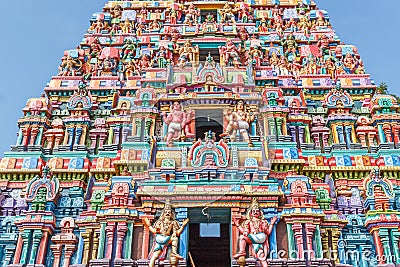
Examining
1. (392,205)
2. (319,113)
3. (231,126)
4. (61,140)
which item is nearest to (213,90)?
(231,126)

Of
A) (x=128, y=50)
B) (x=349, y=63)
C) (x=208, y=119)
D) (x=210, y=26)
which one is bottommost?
(x=208, y=119)

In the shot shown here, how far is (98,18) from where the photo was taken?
70.7 feet

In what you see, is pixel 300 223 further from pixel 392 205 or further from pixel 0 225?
pixel 0 225

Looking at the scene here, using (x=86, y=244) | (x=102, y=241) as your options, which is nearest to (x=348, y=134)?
(x=102, y=241)

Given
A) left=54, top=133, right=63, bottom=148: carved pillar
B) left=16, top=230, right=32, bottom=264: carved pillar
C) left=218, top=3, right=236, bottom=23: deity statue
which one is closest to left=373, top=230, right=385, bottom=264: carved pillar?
left=16, top=230, right=32, bottom=264: carved pillar

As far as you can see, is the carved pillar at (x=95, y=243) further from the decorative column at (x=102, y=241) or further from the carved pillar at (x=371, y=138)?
the carved pillar at (x=371, y=138)

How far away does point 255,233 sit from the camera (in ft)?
41.9

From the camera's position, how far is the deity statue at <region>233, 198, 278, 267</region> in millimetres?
12490

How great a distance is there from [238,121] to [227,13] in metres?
7.41

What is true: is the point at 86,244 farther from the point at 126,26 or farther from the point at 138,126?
the point at 126,26

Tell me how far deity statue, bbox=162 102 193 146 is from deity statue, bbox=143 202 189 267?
2.54 metres

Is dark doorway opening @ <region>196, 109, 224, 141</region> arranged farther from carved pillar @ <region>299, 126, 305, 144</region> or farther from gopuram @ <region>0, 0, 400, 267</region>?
carved pillar @ <region>299, 126, 305, 144</region>

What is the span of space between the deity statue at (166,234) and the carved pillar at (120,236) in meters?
0.52

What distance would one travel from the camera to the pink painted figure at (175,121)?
595 inches
